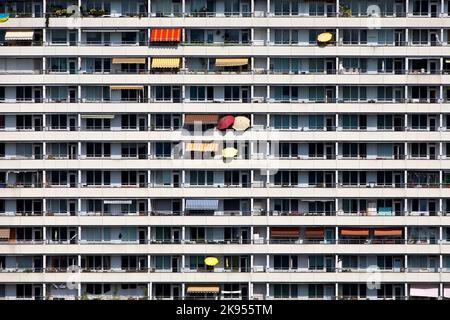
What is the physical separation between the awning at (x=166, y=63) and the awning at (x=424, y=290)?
995 inches

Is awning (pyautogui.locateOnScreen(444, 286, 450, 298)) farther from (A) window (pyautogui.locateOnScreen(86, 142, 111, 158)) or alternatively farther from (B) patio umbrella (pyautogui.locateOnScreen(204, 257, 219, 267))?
(A) window (pyautogui.locateOnScreen(86, 142, 111, 158))

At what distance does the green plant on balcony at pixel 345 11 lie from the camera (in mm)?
75562

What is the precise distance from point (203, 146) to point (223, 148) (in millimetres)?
1563

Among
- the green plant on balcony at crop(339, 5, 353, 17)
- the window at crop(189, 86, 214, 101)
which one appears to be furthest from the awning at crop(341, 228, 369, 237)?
the green plant on balcony at crop(339, 5, 353, 17)

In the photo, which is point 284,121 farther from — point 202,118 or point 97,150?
point 97,150

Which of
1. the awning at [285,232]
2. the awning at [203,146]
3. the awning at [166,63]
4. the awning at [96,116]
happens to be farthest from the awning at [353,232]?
the awning at [96,116]

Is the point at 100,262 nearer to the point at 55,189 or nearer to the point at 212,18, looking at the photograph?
the point at 55,189

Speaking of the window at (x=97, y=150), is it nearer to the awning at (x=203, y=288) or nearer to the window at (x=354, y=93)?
the awning at (x=203, y=288)

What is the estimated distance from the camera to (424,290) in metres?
75.6

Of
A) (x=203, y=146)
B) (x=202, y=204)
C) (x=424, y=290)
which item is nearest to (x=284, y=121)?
(x=203, y=146)

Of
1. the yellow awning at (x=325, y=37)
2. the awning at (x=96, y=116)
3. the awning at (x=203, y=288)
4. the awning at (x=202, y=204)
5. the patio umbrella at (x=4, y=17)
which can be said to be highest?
the patio umbrella at (x=4, y=17)

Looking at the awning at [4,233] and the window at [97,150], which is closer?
the awning at [4,233]

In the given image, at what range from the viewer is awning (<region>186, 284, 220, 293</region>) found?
245 ft
